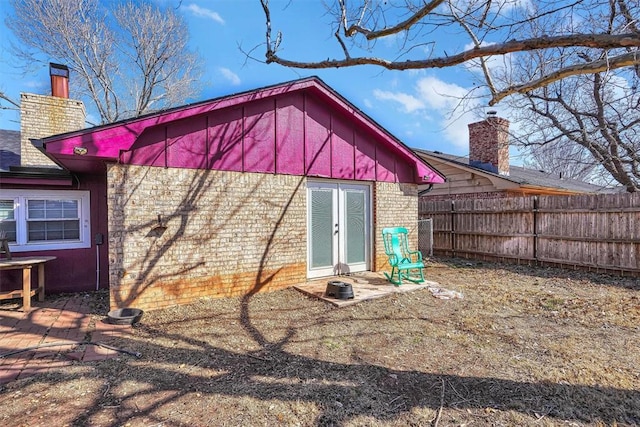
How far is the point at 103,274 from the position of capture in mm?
7297

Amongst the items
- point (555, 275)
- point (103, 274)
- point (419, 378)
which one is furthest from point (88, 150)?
point (555, 275)

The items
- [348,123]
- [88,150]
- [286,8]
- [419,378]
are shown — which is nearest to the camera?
[419,378]

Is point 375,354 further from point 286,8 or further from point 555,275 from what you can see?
point 555,275

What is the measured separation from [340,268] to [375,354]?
13.4 ft

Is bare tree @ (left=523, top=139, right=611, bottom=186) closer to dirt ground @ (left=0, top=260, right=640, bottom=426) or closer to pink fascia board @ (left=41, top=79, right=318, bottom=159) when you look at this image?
dirt ground @ (left=0, top=260, right=640, bottom=426)

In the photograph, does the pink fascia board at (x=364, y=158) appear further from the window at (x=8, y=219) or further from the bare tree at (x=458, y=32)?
the window at (x=8, y=219)

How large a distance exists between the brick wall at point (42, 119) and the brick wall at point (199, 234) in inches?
163

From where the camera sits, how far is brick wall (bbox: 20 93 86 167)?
7.68m

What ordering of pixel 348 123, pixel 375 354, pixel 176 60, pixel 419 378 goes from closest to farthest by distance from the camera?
pixel 419 378, pixel 375 354, pixel 348 123, pixel 176 60

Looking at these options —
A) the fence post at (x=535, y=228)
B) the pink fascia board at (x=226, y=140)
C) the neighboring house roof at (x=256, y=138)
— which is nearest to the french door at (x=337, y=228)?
the neighboring house roof at (x=256, y=138)

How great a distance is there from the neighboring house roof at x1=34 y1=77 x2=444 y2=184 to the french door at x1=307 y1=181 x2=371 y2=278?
41 cm

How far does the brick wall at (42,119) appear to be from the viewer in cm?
768

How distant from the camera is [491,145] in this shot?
41.0 ft

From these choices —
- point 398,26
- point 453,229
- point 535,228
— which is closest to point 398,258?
point 398,26
